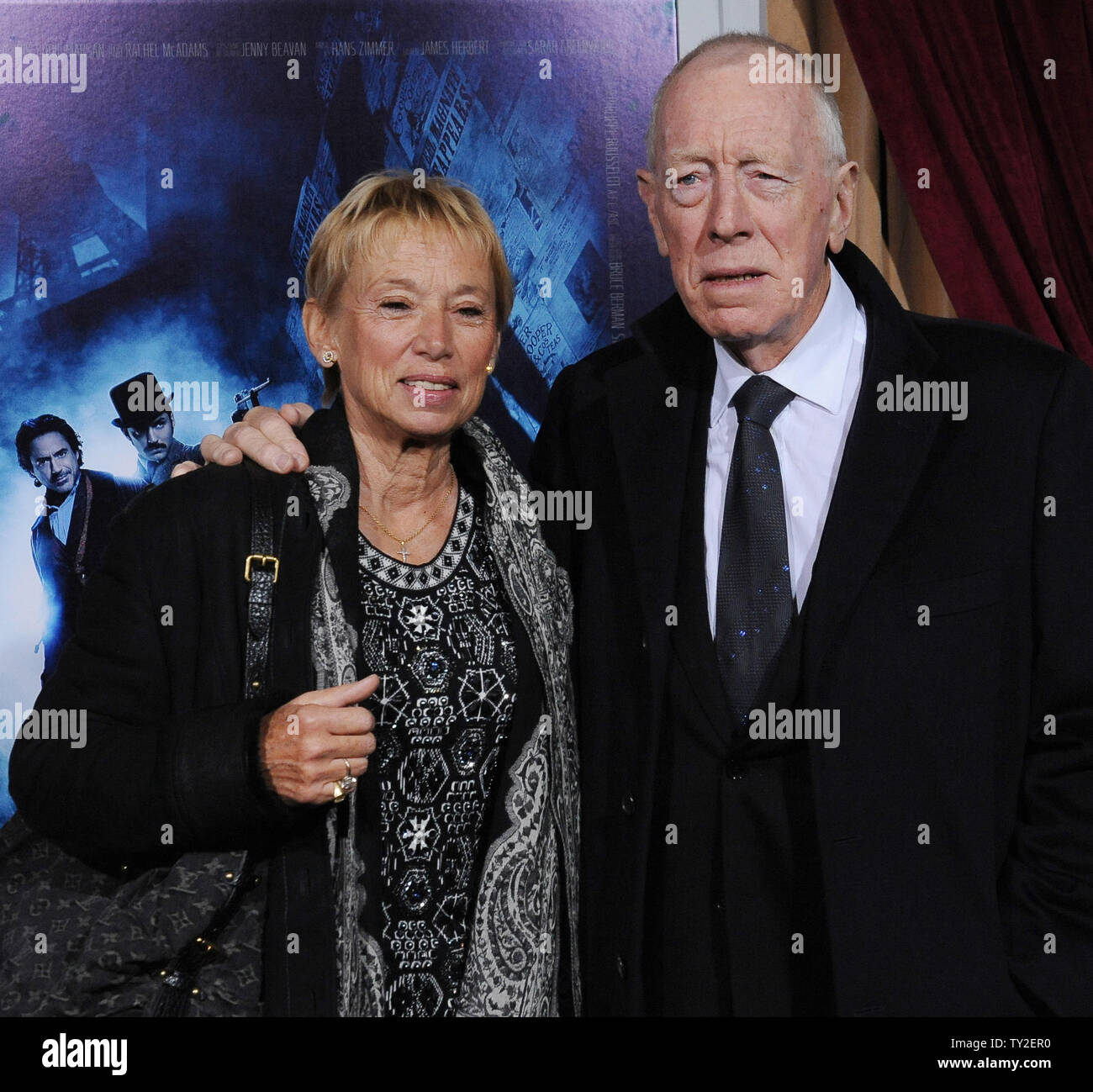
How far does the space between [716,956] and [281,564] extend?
896 millimetres

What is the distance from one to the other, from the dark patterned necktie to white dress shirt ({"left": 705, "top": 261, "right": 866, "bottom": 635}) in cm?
2

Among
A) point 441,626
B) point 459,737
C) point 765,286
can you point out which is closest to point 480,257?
point 765,286

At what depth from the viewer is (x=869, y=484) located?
194 cm

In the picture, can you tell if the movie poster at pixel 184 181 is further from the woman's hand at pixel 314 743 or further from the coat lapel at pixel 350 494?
the woman's hand at pixel 314 743

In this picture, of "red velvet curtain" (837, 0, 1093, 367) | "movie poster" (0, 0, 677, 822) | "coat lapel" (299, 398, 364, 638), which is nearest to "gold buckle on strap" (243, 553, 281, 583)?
"coat lapel" (299, 398, 364, 638)

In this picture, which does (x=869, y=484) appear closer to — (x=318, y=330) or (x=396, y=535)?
(x=396, y=535)

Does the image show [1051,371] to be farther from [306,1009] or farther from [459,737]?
[306,1009]

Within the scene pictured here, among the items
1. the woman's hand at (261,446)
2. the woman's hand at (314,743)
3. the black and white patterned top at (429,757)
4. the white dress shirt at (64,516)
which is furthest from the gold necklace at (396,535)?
the white dress shirt at (64,516)

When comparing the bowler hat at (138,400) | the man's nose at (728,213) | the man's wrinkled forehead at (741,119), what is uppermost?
the man's wrinkled forehead at (741,119)

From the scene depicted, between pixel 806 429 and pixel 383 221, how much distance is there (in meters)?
0.78

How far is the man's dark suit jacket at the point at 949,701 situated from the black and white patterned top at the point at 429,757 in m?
0.25

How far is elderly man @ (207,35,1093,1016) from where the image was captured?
73.7 inches

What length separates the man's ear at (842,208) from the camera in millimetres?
2139

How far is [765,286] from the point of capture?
2031 mm
